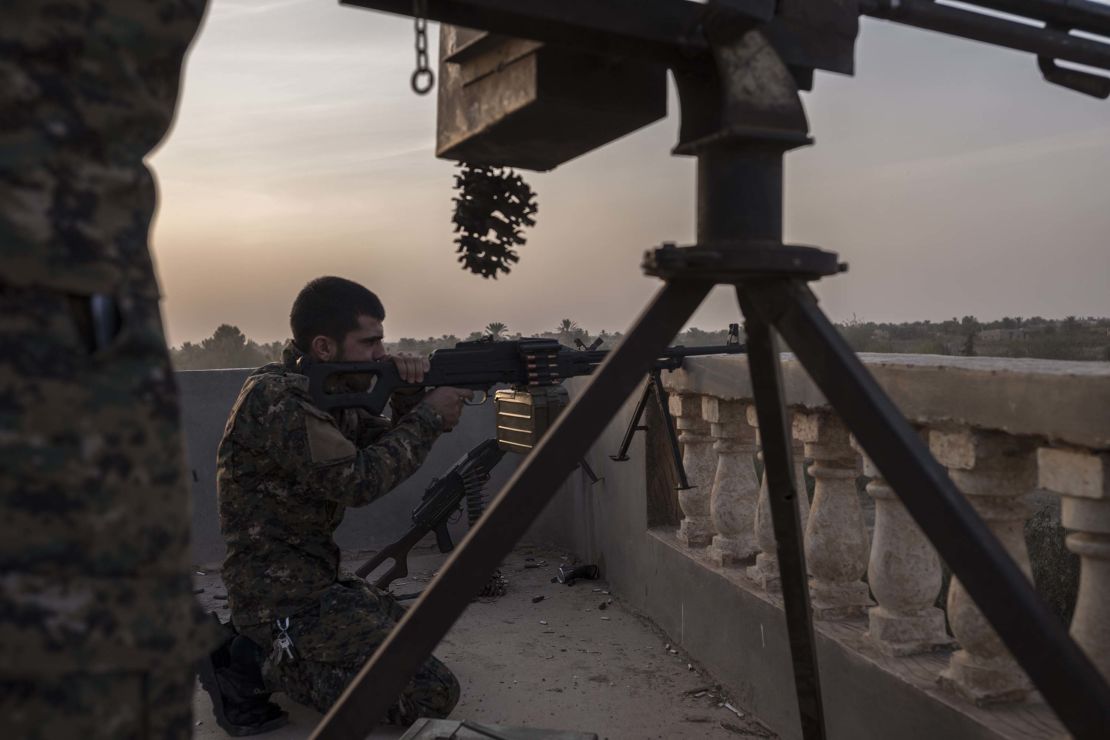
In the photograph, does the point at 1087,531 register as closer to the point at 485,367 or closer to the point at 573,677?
the point at 573,677

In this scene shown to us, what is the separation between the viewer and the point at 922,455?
4.14 ft

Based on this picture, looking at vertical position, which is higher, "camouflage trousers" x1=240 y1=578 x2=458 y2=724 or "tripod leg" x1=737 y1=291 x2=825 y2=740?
"tripod leg" x1=737 y1=291 x2=825 y2=740

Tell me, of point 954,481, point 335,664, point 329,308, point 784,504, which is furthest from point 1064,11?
point 335,664

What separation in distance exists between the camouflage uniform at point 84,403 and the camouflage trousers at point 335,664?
2.13m

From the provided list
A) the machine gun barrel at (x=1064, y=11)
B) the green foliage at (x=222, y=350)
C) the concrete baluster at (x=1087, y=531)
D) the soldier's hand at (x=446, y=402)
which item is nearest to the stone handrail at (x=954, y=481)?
the concrete baluster at (x=1087, y=531)

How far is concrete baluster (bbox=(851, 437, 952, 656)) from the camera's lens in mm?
2346

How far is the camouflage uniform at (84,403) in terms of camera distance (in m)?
0.95

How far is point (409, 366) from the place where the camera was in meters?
3.46

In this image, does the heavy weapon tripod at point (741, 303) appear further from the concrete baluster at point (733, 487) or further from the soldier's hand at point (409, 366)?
the soldier's hand at point (409, 366)

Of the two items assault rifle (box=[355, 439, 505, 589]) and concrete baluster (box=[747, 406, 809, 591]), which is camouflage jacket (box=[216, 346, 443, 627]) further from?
assault rifle (box=[355, 439, 505, 589])

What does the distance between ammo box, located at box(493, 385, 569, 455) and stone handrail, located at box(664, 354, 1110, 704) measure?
779mm

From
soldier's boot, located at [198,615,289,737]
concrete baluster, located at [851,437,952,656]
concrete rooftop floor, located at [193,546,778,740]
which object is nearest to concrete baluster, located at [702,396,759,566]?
concrete rooftop floor, located at [193,546,778,740]

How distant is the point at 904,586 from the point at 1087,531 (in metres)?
0.65

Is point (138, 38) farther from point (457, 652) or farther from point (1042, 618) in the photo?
point (457, 652)
